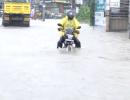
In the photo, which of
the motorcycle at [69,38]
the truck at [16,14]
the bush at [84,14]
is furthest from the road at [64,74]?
the bush at [84,14]

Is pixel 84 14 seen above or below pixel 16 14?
below

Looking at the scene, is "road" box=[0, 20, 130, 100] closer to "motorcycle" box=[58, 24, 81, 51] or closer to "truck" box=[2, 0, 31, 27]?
"motorcycle" box=[58, 24, 81, 51]

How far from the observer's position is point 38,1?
3593 inches

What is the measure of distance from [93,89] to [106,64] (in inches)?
173

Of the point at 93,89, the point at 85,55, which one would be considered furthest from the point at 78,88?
the point at 85,55

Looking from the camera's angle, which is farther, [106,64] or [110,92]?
[106,64]

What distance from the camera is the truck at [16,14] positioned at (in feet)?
132

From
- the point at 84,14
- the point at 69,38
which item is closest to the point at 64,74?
the point at 69,38

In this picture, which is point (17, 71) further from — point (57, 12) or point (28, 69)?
point (57, 12)

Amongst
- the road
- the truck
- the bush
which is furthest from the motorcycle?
the bush

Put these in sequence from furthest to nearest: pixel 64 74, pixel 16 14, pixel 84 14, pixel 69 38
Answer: pixel 84 14 < pixel 16 14 < pixel 69 38 < pixel 64 74

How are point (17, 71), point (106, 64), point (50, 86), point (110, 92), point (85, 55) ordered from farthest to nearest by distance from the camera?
point (85, 55) < point (106, 64) < point (17, 71) < point (50, 86) < point (110, 92)

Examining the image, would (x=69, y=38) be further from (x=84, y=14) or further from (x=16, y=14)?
(x=84, y=14)

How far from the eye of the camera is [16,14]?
133ft
